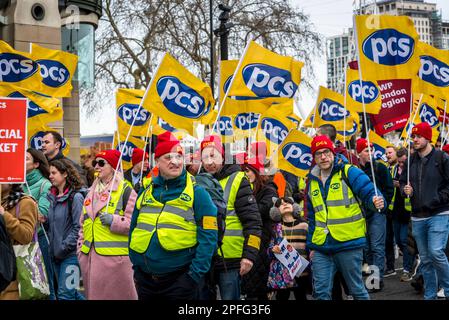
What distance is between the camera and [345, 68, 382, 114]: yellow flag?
1147 centimetres

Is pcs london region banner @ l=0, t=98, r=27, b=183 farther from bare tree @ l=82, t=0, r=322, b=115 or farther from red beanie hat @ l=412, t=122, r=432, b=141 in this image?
bare tree @ l=82, t=0, r=322, b=115

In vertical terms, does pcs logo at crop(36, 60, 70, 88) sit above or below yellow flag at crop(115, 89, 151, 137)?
above

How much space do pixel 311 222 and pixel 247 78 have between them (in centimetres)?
260

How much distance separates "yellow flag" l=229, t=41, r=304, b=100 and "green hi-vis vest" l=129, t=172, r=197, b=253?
146 inches

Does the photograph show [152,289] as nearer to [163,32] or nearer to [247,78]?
[247,78]

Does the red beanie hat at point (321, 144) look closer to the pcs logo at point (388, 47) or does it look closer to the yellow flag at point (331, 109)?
the pcs logo at point (388, 47)

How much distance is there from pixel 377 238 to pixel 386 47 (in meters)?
2.99

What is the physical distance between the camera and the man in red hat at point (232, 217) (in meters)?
6.53

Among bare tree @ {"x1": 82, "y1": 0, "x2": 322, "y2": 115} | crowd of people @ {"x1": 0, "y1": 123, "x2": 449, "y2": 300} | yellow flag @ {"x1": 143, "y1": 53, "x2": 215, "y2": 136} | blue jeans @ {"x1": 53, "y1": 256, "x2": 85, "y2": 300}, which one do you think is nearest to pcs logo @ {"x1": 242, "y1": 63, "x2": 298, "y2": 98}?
yellow flag @ {"x1": 143, "y1": 53, "x2": 215, "y2": 136}

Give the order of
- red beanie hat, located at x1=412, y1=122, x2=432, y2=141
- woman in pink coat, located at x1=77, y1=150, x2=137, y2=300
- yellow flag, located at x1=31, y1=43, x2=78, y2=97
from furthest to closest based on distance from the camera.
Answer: yellow flag, located at x1=31, y1=43, x2=78, y2=97
red beanie hat, located at x1=412, y1=122, x2=432, y2=141
woman in pink coat, located at x1=77, y1=150, x2=137, y2=300

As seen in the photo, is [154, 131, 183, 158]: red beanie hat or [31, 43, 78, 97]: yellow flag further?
[31, 43, 78, 97]: yellow flag

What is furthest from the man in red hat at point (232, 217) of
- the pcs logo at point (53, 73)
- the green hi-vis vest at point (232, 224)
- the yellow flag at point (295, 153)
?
the pcs logo at point (53, 73)

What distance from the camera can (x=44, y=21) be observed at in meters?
21.2
